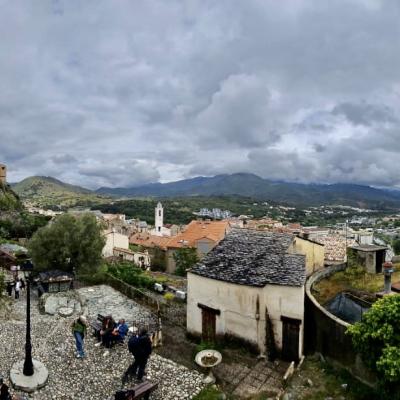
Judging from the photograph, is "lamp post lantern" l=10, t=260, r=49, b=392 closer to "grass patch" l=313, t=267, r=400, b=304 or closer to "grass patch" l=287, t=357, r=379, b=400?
"grass patch" l=287, t=357, r=379, b=400

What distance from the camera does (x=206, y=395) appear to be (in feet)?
41.1

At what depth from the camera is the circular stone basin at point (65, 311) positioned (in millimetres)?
19094

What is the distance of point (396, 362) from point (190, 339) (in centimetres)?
1049

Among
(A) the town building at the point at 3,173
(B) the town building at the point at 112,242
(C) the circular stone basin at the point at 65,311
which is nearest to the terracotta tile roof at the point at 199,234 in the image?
(B) the town building at the point at 112,242

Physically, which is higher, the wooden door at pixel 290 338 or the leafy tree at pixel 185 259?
the wooden door at pixel 290 338

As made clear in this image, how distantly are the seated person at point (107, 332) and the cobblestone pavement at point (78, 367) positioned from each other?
356 mm

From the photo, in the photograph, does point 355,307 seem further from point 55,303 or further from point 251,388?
point 55,303

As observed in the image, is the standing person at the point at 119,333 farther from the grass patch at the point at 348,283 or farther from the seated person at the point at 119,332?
the grass patch at the point at 348,283

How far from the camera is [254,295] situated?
53.8 ft

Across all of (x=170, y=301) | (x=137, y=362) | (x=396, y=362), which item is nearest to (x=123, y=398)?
(x=137, y=362)

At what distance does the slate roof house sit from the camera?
15867 mm

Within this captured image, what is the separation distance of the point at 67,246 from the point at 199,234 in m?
30.4

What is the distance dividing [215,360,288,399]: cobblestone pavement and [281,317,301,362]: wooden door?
444 mm

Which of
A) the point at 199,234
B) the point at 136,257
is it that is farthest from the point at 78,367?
the point at 136,257
